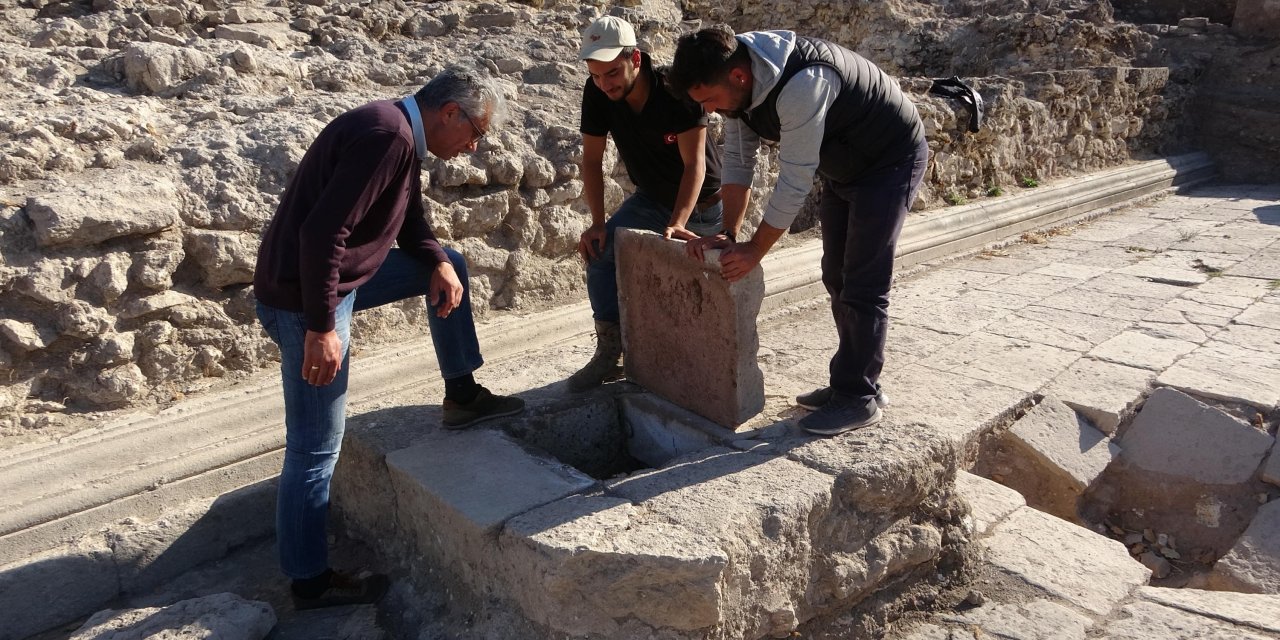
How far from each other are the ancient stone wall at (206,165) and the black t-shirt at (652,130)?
926mm

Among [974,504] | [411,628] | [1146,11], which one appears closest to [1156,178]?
[1146,11]

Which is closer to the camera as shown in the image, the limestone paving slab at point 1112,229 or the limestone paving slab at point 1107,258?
the limestone paving slab at point 1107,258

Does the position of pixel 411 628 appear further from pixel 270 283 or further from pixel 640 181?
pixel 640 181

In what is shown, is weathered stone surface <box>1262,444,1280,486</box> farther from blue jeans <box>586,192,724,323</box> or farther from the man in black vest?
blue jeans <box>586,192,724,323</box>

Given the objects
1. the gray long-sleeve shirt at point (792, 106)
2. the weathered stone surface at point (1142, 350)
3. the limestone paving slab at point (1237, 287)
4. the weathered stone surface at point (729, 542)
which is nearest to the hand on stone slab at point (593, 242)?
the gray long-sleeve shirt at point (792, 106)

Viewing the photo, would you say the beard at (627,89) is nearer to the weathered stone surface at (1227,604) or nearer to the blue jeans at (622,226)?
the blue jeans at (622,226)

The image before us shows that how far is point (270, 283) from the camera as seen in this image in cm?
252

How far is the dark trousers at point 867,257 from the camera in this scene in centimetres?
302

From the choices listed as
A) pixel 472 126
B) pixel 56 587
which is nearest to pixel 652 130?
pixel 472 126

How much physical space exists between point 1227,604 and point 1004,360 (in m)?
1.69

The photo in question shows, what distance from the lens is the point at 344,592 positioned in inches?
112

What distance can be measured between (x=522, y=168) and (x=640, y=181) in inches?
39.5

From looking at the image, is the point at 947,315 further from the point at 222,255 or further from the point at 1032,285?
the point at 222,255

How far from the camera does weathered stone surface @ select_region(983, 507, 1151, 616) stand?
116 inches
